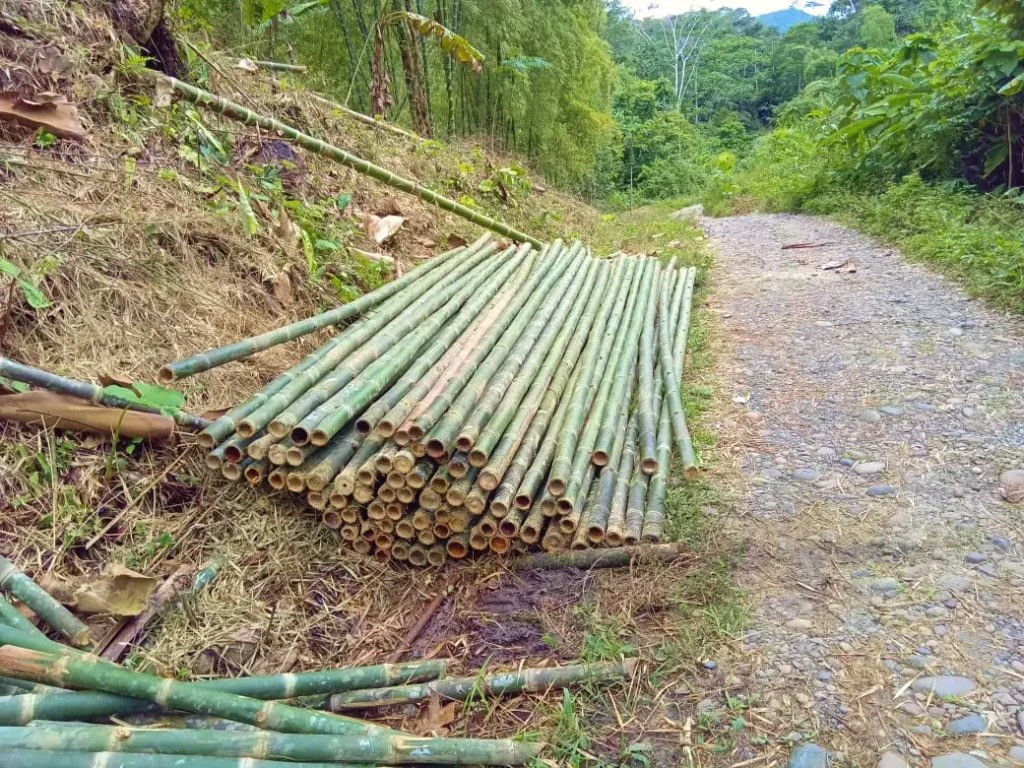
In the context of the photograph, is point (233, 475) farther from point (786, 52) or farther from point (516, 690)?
point (786, 52)

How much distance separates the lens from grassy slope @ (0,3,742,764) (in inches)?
74.9

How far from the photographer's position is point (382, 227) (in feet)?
15.2

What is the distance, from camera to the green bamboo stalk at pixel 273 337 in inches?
96.7

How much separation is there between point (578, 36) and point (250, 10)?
5.08 meters

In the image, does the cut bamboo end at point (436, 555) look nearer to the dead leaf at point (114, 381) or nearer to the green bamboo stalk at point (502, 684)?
the green bamboo stalk at point (502, 684)

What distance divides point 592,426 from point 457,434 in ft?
2.05

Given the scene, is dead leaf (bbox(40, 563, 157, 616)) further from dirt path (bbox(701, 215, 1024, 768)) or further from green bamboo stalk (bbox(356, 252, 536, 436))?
dirt path (bbox(701, 215, 1024, 768))

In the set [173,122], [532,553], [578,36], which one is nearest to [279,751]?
[532,553]

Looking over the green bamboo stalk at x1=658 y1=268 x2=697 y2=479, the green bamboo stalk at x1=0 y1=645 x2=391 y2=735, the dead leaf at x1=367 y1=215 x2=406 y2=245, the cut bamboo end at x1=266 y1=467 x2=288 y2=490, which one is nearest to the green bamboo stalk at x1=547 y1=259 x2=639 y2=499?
the green bamboo stalk at x1=658 y1=268 x2=697 y2=479

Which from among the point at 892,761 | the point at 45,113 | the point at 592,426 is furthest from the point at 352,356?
the point at 892,761

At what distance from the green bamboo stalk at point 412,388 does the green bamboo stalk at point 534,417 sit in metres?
0.29

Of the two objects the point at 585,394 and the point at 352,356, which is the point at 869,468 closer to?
the point at 585,394

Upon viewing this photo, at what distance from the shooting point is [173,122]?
151 inches

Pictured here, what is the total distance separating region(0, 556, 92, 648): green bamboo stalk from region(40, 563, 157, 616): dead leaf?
6 cm
